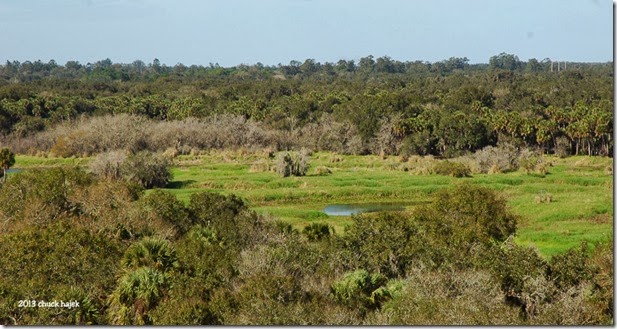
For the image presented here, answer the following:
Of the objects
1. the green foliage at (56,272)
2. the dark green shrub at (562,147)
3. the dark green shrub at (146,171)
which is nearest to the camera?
the green foliage at (56,272)

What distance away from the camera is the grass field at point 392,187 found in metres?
39.1

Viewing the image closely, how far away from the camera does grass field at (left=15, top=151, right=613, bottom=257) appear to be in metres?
39.1

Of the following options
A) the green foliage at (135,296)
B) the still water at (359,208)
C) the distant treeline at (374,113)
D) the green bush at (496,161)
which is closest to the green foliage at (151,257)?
the green foliage at (135,296)

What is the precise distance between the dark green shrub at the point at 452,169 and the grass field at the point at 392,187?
0.97 metres

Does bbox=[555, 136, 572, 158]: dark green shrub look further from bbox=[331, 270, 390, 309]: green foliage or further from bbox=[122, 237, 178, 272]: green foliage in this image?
bbox=[122, 237, 178, 272]: green foliage

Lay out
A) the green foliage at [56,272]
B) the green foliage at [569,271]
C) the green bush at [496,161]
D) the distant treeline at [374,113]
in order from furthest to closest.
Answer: the distant treeline at [374,113] < the green bush at [496,161] < the green foliage at [569,271] < the green foliage at [56,272]

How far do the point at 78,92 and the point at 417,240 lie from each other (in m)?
84.3

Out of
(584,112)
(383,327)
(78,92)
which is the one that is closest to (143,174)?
(383,327)

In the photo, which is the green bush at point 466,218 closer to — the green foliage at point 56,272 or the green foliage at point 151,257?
the green foliage at point 151,257

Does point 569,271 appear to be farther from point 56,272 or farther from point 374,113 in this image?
point 374,113

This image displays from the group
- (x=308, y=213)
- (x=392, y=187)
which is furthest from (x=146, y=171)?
(x=392, y=187)

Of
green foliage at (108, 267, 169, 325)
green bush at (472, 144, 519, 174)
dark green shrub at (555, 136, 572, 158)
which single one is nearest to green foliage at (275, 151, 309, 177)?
green bush at (472, 144, 519, 174)

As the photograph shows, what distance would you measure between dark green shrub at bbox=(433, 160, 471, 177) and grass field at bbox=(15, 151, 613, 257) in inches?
38.1

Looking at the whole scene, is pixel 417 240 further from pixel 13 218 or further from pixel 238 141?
pixel 238 141
